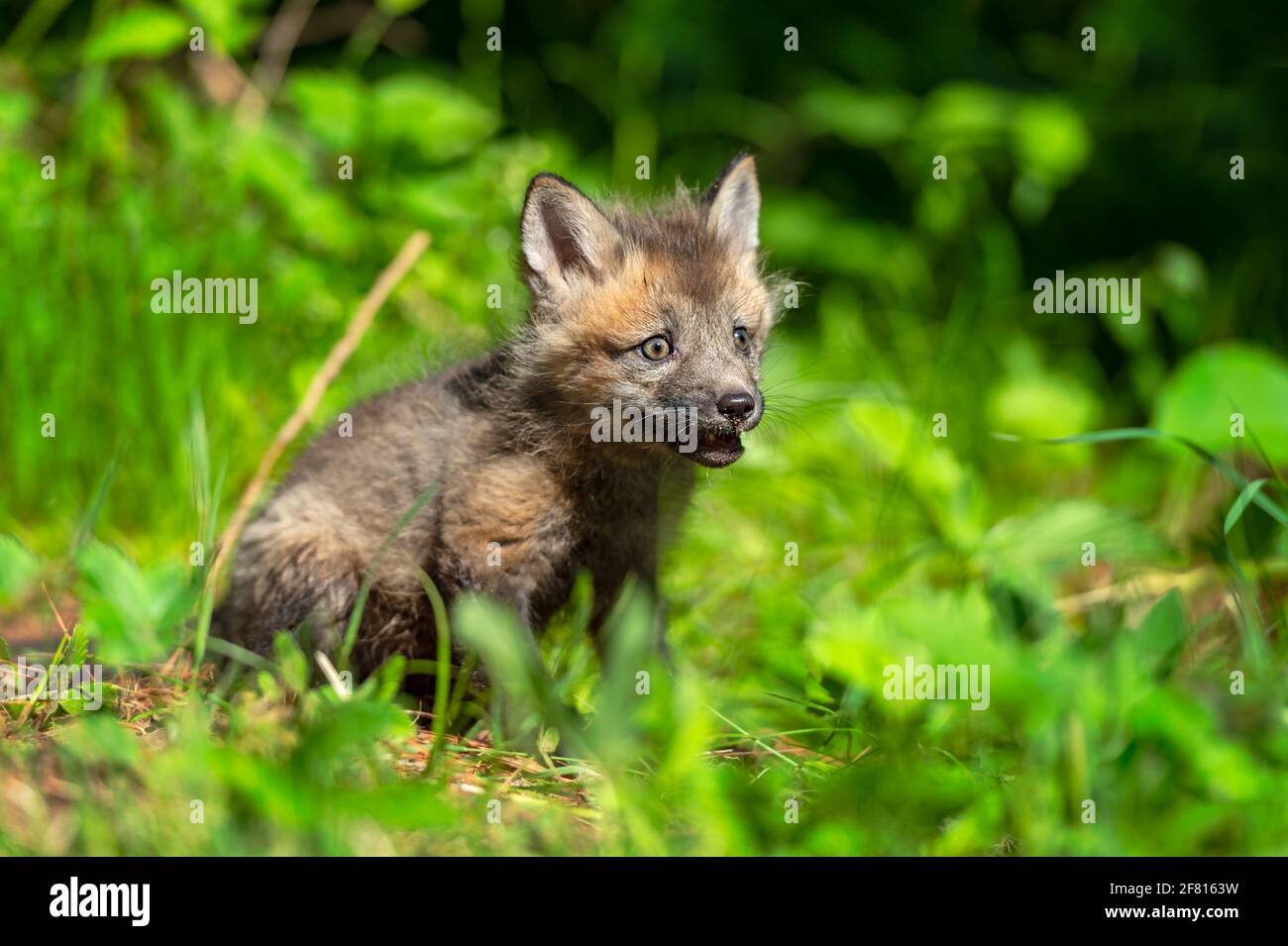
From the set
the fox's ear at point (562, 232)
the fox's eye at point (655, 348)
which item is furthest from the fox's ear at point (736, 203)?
the fox's eye at point (655, 348)

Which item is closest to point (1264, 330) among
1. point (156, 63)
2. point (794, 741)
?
point (794, 741)

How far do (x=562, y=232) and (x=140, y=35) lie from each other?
9.02 feet

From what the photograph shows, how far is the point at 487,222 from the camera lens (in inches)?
275

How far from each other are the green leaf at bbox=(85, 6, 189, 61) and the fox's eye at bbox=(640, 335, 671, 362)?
10.4 ft

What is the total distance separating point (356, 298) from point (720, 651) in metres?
2.81

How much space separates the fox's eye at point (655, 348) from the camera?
4.43 metres

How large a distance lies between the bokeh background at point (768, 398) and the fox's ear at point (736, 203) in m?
0.72

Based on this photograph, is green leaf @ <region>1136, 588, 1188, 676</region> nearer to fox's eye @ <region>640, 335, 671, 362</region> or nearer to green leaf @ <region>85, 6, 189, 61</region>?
fox's eye @ <region>640, 335, 671, 362</region>

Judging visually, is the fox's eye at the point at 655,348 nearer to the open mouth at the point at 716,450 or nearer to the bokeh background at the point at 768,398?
the open mouth at the point at 716,450

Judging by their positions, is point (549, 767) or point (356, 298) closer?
point (549, 767)

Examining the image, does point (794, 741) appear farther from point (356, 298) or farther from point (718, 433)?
point (356, 298)

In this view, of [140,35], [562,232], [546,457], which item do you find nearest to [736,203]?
[562,232]

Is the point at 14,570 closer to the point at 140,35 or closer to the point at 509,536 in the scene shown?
the point at 509,536

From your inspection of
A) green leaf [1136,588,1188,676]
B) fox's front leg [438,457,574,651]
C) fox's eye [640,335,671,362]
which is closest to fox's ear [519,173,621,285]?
fox's eye [640,335,671,362]
